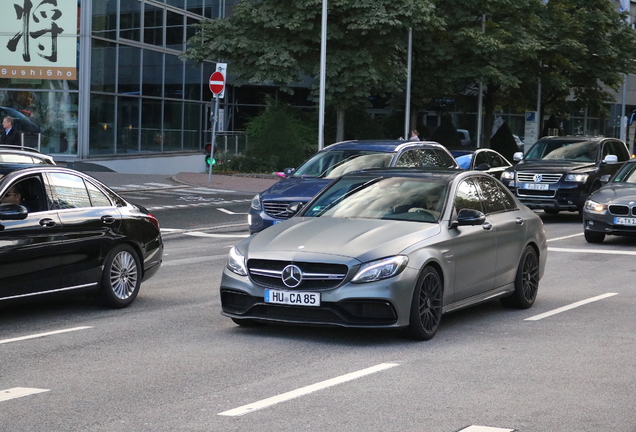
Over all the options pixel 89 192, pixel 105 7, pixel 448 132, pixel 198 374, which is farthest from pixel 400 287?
pixel 448 132

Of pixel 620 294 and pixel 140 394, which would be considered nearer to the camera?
pixel 140 394

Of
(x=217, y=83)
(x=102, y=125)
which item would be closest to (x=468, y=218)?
(x=217, y=83)

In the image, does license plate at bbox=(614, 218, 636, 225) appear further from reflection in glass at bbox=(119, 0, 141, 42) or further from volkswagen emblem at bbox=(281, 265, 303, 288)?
reflection in glass at bbox=(119, 0, 141, 42)

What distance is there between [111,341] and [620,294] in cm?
603

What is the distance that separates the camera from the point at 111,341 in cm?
906

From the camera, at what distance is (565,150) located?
24656 millimetres

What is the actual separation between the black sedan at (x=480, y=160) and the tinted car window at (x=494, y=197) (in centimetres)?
1255

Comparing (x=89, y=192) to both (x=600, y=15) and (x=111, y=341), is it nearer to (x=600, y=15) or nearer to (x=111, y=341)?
(x=111, y=341)

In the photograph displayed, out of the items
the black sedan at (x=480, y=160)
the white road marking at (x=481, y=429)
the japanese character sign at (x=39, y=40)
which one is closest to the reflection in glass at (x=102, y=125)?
the japanese character sign at (x=39, y=40)

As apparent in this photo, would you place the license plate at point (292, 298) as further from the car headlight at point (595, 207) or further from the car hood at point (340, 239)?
the car headlight at point (595, 207)

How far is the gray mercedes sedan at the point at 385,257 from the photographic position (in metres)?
8.83

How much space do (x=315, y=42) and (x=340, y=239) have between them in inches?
1207

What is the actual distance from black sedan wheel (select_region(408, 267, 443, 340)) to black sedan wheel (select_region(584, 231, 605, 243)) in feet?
31.9

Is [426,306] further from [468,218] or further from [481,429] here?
[481,429]
